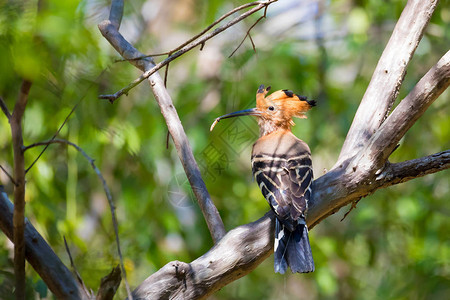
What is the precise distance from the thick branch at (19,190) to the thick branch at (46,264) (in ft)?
0.26

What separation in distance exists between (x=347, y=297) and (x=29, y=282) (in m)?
3.59

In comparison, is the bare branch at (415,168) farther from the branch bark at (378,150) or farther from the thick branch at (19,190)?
the thick branch at (19,190)

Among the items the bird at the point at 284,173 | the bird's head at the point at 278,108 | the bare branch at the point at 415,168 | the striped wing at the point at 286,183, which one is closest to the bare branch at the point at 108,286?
the bird at the point at 284,173

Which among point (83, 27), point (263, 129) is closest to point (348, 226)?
point (263, 129)

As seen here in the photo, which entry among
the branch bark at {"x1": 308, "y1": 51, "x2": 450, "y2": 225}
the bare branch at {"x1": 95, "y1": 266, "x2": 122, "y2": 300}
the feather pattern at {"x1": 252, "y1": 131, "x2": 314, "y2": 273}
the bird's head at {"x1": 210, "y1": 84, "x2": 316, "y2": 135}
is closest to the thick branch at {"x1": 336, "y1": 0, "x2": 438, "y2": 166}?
the branch bark at {"x1": 308, "y1": 51, "x2": 450, "y2": 225}

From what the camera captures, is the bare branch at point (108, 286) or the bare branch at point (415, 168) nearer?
the bare branch at point (108, 286)

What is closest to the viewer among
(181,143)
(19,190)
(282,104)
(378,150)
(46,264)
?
(19,190)

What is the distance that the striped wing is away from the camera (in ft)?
7.82

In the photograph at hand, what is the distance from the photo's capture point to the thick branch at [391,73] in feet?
8.02

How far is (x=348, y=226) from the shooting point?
4.68 meters

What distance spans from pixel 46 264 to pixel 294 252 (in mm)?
1107

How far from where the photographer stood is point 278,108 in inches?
141

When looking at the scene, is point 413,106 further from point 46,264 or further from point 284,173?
point 46,264

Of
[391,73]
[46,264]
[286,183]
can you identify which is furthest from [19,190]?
[391,73]
